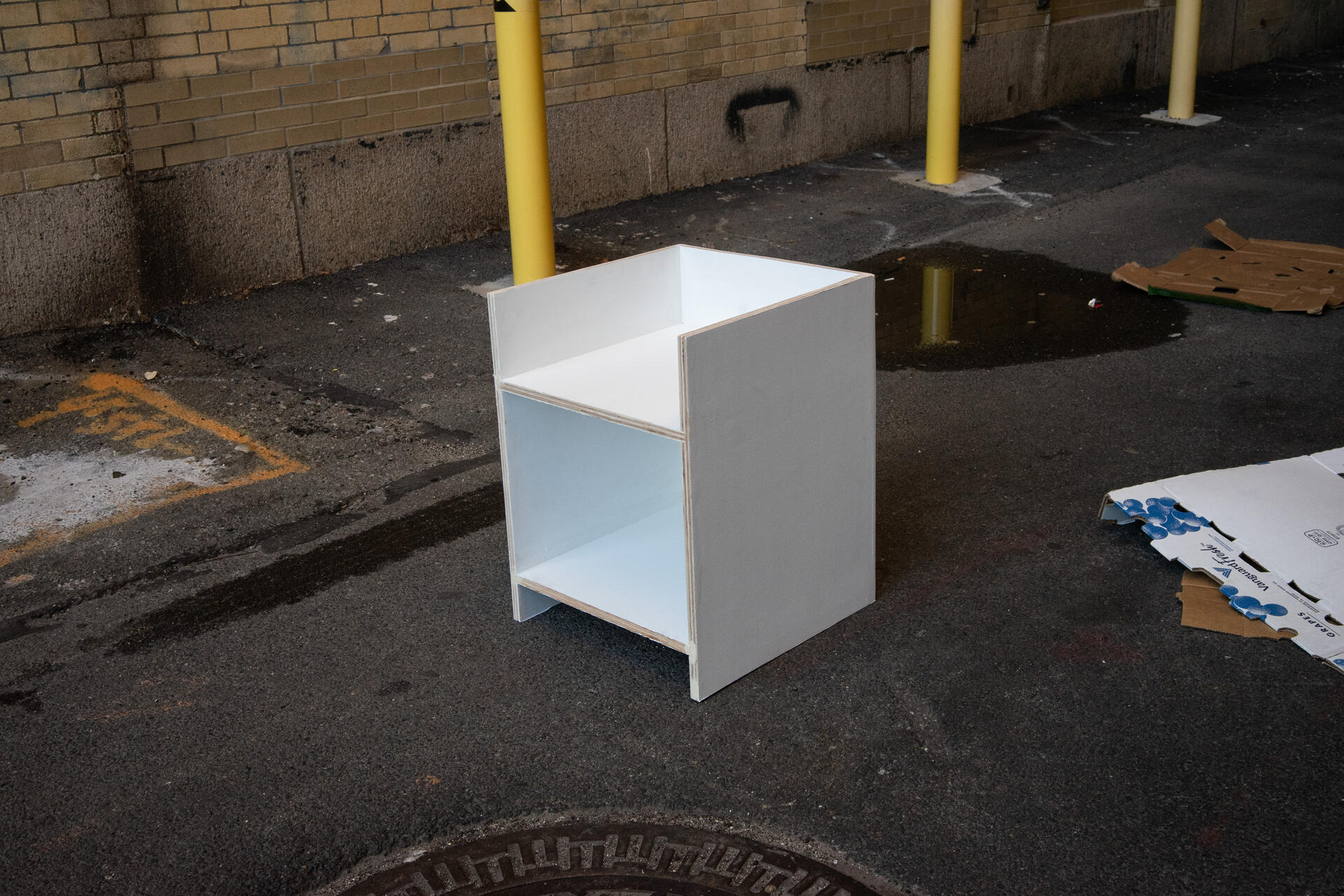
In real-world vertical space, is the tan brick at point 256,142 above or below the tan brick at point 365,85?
below

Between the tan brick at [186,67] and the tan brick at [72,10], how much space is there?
353 millimetres

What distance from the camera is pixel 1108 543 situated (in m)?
4.18

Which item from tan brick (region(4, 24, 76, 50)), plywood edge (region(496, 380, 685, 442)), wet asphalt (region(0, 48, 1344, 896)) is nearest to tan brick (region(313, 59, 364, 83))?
tan brick (region(4, 24, 76, 50))

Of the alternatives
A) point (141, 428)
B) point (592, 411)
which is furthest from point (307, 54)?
point (592, 411)

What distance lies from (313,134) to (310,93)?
222 millimetres

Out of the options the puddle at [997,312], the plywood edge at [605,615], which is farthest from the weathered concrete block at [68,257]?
the puddle at [997,312]

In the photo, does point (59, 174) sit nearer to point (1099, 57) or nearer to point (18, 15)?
point (18, 15)

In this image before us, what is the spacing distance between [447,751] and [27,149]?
4.40m

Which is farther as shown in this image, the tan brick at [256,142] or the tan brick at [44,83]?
the tan brick at [256,142]

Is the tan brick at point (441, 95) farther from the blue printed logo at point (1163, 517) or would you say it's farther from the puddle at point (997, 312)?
the blue printed logo at point (1163, 517)

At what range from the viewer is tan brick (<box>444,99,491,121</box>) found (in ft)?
25.1

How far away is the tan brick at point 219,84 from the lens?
21.4 ft

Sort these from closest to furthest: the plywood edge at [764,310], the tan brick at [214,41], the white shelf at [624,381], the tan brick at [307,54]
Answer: the plywood edge at [764,310] → the white shelf at [624,381] → the tan brick at [214,41] → the tan brick at [307,54]

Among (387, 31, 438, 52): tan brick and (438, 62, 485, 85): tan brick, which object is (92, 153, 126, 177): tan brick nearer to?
(387, 31, 438, 52): tan brick
